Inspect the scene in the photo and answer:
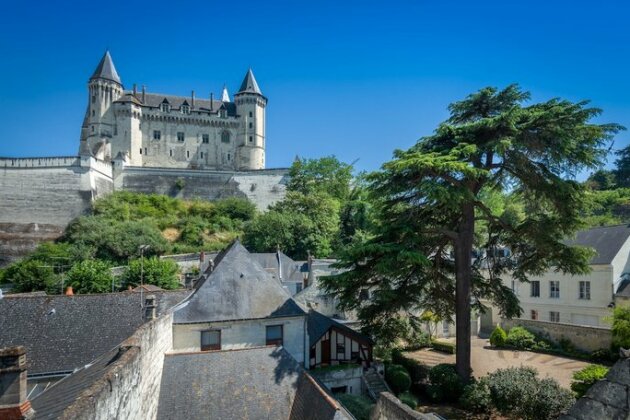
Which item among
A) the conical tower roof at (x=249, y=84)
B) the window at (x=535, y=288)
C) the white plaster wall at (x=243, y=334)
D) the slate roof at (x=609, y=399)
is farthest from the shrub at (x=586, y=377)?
the conical tower roof at (x=249, y=84)

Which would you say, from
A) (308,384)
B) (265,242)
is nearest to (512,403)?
(308,384)

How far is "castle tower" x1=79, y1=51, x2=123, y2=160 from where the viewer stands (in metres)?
53.5

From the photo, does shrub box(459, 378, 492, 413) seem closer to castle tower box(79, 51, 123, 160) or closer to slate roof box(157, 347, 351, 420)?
slate roof box(157, 347, 351, 420)

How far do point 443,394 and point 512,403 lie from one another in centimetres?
253

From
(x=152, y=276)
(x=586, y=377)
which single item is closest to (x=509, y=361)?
(x=586, y=377)

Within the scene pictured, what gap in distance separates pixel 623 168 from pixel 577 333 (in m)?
44.0

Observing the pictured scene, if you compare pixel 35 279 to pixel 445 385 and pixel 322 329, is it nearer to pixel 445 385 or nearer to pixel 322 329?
pixel 322 329

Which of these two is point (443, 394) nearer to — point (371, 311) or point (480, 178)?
point (371, 311)

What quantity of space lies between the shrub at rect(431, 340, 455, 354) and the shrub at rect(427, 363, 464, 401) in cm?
663

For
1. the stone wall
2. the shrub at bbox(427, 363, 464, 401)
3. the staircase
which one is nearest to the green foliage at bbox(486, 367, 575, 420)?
the shrub at bbox(427, 363, 464, 401)

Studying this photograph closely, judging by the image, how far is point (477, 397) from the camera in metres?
12.2

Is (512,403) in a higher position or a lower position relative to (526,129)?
lower

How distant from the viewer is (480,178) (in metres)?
13.9

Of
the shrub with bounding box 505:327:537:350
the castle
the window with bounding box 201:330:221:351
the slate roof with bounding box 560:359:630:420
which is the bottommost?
the shrub with bounding box 505:327:537:350
